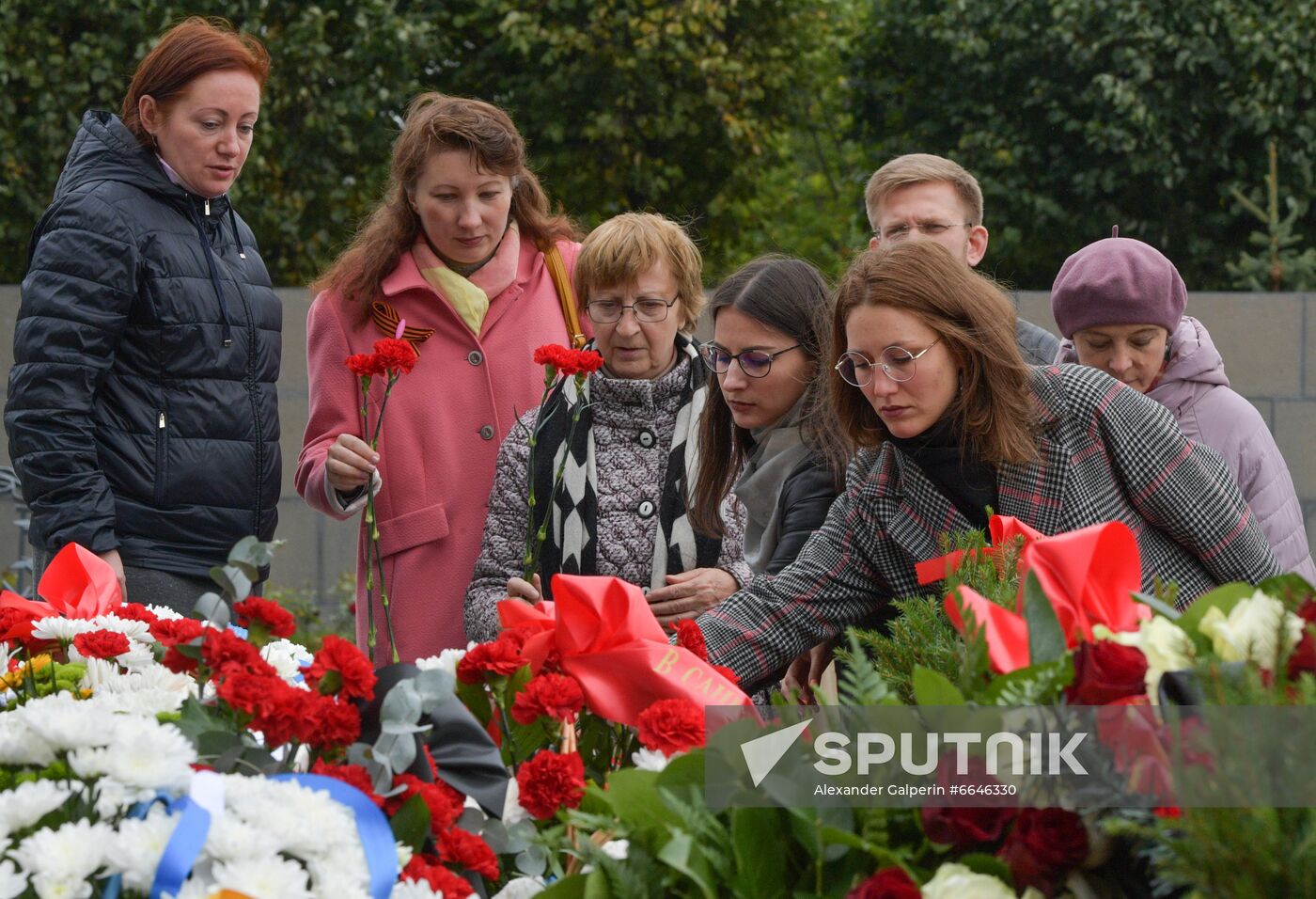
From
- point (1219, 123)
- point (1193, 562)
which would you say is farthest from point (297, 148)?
point (1193, 562)

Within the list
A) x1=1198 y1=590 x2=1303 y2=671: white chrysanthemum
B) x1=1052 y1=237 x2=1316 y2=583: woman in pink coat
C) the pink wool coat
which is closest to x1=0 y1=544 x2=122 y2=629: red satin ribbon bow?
the pink wool coat

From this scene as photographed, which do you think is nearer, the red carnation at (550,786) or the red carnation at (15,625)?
the red carnation at (550,786)

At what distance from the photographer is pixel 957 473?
7.07 ft

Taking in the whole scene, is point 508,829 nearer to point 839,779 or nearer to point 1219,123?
point 839,779

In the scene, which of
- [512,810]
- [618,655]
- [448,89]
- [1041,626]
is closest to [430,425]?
[618,655]

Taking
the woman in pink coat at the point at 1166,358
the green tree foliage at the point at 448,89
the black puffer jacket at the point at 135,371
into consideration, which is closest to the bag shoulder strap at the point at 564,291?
the black puffer jacket at the point at 135,371

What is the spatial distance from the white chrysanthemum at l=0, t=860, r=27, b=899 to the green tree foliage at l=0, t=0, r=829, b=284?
17.1 feet

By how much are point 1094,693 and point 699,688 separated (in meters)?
0.54

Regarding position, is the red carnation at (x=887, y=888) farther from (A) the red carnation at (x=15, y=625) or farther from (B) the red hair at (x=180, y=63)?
(B) the red hair at (x=180, y=63)

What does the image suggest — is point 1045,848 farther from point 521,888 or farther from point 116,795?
point 116,795

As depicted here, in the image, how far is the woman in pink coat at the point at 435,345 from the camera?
3.13m

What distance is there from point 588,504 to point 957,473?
92 cm

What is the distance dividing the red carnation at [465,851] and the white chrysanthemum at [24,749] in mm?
324

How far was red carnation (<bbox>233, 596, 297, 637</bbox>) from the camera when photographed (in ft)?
4.63
